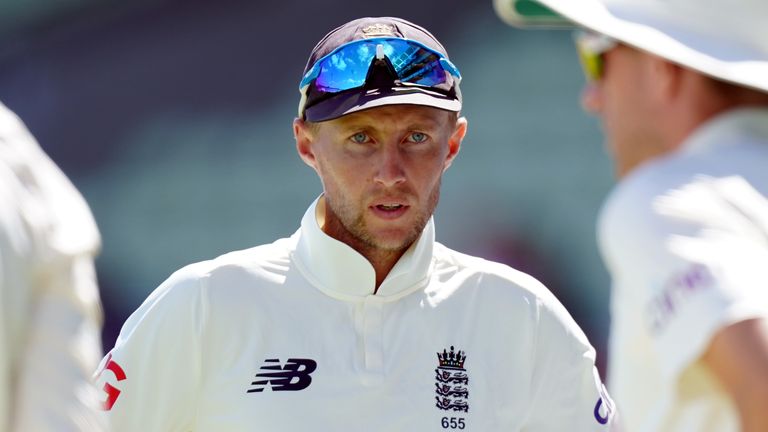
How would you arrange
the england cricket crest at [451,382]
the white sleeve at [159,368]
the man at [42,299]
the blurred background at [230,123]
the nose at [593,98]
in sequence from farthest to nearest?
1. the blurred background at [230,123]
2. the england cricket crest at [451,382]
3. the white sleeve at [159,368]
4. the nose at [593,98]
5. the man at [42,299]

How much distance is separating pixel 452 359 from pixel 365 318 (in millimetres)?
220

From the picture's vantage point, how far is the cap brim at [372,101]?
11.3ft

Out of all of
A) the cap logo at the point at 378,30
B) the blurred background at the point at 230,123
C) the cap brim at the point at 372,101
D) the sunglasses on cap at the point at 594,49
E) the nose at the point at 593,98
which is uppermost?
the sunglasses on cap at the point at 594,49

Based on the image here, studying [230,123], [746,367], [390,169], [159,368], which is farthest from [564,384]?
[230,123]

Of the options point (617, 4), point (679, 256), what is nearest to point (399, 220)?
point (617, 4)

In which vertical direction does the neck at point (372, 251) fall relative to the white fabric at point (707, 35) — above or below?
below

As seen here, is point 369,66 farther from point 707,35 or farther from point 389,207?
point 707,35

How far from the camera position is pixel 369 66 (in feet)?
11.5

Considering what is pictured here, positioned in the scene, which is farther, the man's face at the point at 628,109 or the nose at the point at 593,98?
the nose at the point at 593,98

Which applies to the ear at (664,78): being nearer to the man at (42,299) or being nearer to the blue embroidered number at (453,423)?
the man at (42,299)

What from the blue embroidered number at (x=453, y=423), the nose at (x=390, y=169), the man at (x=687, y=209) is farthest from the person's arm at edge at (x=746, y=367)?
the nose at (x=390, y=169)

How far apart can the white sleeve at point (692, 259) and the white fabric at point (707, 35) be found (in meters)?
0.16

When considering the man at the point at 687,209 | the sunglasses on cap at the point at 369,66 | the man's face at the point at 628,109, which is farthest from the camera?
the sunglasses on cap at the point at 369,66

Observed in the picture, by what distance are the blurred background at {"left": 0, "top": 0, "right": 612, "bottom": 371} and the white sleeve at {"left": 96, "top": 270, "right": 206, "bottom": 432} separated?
5723 mm
